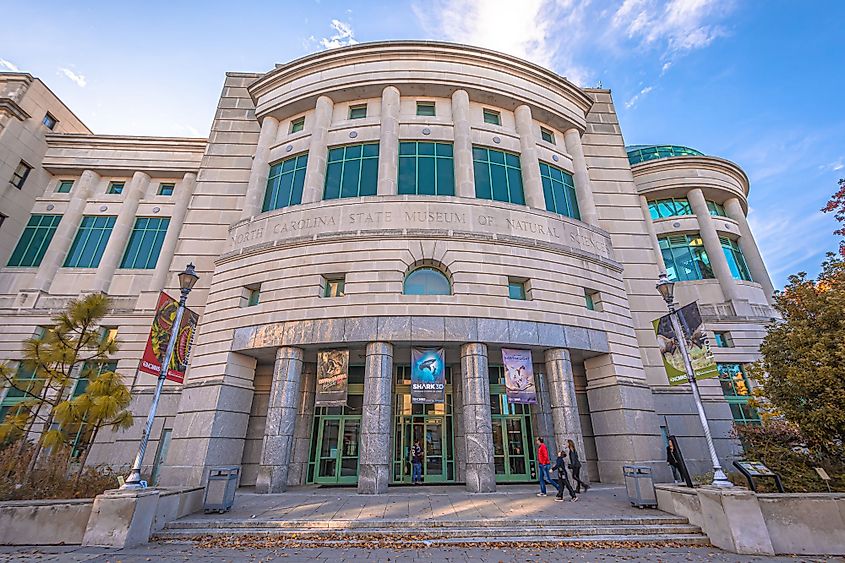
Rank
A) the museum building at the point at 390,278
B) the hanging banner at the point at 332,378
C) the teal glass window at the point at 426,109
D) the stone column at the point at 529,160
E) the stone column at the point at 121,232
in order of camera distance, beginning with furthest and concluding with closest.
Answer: the stone column at the point at 121,232 → the teal glass window at the point at 426,109 → the stone column at the point at 529,160 → the museum building at the point at 390,278 → the hanging banner at the point at 332,378

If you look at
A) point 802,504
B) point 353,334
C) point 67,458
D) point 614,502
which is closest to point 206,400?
point 67,458

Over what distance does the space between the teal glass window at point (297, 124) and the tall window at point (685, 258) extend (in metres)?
28.3

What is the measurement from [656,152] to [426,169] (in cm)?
2890

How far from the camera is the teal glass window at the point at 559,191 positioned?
20.6 m

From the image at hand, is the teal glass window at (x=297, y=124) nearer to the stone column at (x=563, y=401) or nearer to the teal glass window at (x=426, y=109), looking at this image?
the teal glass window at (x=426, y=109)

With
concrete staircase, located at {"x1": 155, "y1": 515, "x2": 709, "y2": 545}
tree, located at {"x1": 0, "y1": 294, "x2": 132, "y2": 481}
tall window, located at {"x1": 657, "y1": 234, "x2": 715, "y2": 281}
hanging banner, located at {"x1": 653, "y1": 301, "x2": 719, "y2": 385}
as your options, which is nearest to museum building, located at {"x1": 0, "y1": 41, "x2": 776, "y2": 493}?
tall window, located at {"x1": 657, "y1": 234, "x2": 715, "y2": 281}

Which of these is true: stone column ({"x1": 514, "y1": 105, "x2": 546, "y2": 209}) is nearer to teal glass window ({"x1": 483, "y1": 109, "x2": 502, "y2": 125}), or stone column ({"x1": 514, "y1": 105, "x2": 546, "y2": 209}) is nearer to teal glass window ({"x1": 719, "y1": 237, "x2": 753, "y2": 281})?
teal glass window ({"x1": 483, "y1": 109, "x2": 502, "y2": 125})

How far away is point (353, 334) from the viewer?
1545 centimetres

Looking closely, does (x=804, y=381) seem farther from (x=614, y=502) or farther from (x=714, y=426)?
(x=714, y=426)

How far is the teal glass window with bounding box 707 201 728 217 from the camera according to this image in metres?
31.0

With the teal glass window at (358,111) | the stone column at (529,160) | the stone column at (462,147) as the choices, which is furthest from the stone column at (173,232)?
the stone column at (529,160)

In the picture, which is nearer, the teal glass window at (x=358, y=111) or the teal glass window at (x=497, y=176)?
the teal glass window at (x=497, y=176)

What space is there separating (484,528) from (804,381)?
33.6 ft

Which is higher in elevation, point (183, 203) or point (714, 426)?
point (183, 203)
